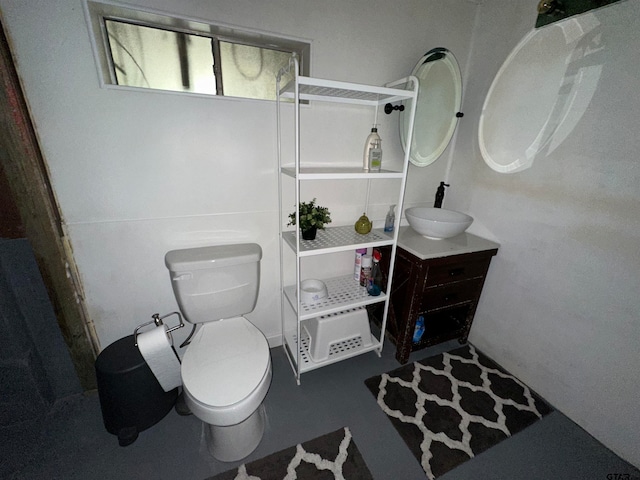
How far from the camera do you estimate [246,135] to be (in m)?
1.30

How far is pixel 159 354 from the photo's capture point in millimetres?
1179

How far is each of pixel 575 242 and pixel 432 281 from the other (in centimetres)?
69

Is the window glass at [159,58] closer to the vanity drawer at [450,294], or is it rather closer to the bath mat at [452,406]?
the vanity drawer at [450,294]

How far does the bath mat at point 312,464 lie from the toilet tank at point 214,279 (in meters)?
0.68

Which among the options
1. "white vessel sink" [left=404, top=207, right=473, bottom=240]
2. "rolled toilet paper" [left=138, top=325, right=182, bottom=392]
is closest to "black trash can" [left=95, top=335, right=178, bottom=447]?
"rolled toilet paper" [left=138, top=325, right=182, bottom=392]

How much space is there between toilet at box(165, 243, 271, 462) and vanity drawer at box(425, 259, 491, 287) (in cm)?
98

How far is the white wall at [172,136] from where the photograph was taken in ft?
3.32

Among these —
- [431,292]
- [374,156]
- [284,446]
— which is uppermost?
[374,156]

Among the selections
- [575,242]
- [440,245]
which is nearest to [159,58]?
[440,245]

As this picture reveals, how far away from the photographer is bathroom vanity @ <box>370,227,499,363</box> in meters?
1.43

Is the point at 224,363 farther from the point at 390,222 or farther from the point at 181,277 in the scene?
the point at 390,222

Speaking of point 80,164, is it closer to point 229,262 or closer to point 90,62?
point 90,62

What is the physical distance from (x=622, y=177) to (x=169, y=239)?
6.95 feet

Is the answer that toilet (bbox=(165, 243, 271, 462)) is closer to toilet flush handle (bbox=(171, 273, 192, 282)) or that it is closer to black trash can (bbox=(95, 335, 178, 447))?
toilet flush handle (bbox=(171, 273, 192, 282))
